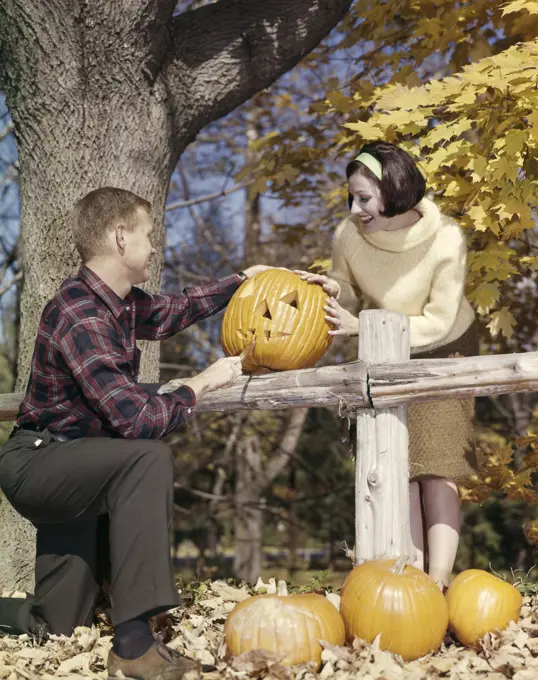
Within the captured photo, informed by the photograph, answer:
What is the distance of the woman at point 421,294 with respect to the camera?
150 inches

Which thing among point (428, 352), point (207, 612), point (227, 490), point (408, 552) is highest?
point (428, 352)

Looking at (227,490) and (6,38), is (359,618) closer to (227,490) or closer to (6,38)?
(6,38)

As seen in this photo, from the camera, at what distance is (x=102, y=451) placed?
10.0 ft

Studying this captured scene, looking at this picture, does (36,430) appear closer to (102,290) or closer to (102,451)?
(102,451)

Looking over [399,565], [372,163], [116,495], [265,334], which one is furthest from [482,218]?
[116,495]

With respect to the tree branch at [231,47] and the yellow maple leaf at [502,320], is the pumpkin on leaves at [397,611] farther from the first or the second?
the tree branch at [231,47]

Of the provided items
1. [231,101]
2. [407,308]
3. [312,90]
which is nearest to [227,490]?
[312,90]

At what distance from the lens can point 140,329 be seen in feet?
13.3

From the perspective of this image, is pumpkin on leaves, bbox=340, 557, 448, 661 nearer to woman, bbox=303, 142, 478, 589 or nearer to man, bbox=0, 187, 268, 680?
woman, bbox=303, 142, 478, 589

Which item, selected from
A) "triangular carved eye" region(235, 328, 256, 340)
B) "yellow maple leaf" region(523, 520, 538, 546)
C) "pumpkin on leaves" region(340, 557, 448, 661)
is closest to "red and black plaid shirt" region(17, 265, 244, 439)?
"triangular carved eye" region(235, 328, 256, 340)

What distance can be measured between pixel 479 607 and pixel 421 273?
1.49 meters

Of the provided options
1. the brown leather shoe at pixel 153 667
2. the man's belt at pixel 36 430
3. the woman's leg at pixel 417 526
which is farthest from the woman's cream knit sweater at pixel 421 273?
the brown leather shoe at pixel 153 667

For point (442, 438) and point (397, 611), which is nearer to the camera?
point (397, 611)

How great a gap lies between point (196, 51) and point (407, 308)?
2225 mm
